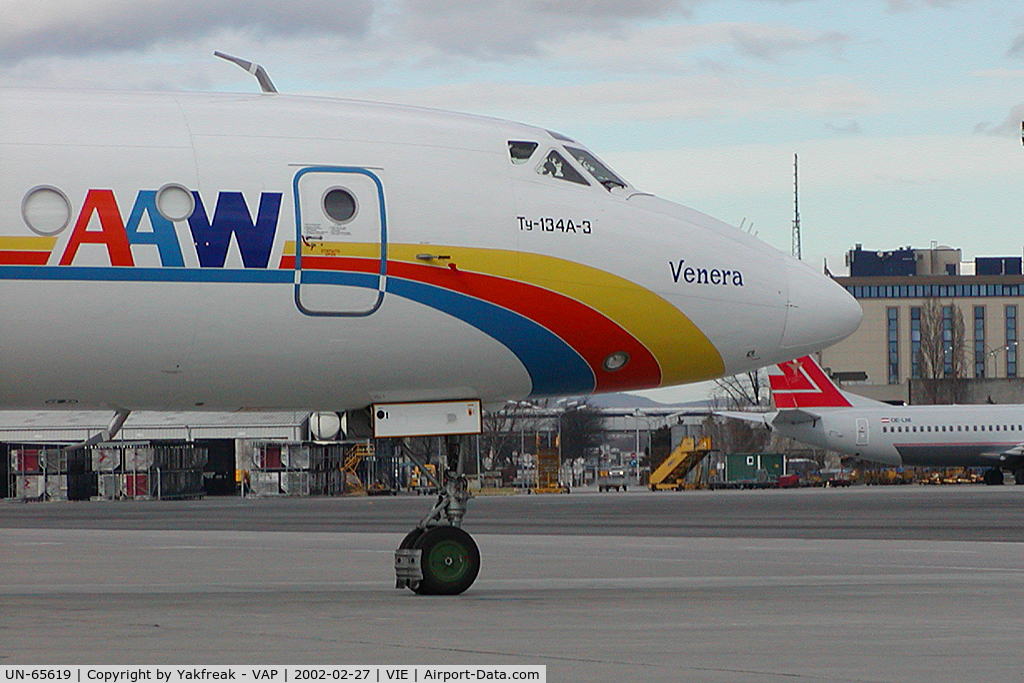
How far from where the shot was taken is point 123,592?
17.7 metres

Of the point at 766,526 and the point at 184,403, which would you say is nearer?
the point at 184,403

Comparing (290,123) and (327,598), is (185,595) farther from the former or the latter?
(290,123)

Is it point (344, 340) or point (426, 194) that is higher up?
point (426, 194)

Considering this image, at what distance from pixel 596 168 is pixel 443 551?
4.52m

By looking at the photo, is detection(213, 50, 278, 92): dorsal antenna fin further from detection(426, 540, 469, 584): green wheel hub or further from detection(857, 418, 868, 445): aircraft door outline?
detection(857, 418, 868, 445): aircraft door outline


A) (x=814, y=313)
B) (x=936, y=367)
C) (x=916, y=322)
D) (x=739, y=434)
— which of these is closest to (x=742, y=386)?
(x=739, y=434)

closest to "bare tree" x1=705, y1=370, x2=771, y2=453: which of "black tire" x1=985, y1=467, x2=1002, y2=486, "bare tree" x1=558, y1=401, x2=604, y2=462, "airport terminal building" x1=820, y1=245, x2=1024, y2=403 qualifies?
"bare tree" x1=558, y1=401, x2=604, y2=462

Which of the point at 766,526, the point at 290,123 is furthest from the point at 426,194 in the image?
the point at 766,526

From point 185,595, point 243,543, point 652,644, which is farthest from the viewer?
point 243,543

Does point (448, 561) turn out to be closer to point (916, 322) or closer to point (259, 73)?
point (259, 73)

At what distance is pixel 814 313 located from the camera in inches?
646

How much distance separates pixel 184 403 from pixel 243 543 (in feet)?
53.2

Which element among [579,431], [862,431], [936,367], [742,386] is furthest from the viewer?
[579,431]

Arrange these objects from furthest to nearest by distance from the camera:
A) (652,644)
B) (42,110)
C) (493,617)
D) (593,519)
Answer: (593,519), (42,110), (493,617), (652,644)
